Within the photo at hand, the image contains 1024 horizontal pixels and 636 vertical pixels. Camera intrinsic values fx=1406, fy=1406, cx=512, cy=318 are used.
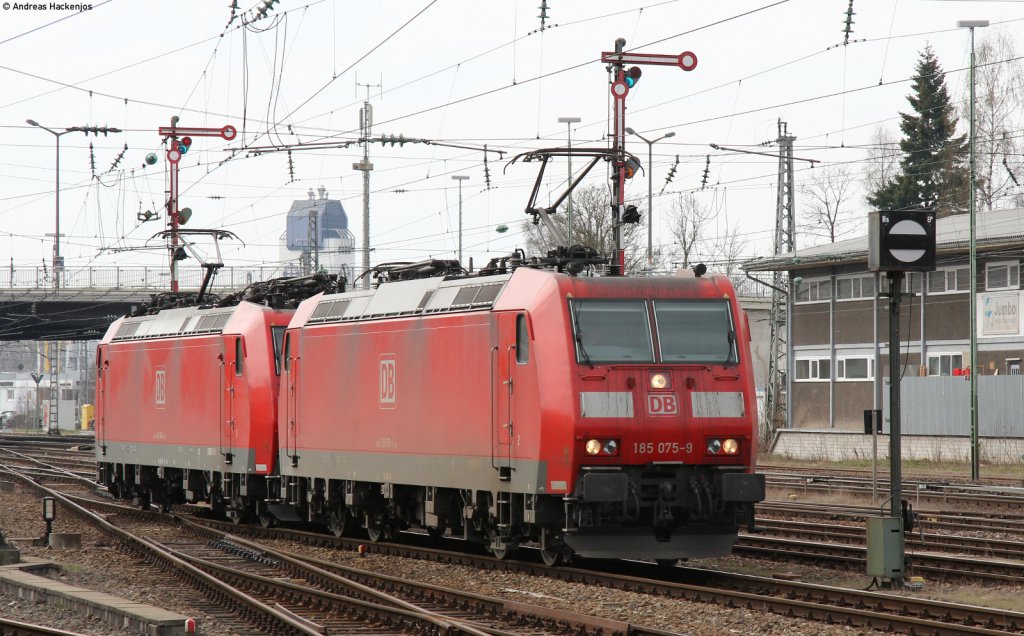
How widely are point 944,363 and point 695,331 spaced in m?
35.1

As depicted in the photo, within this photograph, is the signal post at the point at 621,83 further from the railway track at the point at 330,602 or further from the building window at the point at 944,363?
the building window at the point at 944,363

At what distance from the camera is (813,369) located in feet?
178

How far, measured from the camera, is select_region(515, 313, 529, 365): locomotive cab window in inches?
630

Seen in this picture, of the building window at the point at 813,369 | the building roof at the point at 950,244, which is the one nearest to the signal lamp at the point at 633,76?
the building roof at the point at 950,244

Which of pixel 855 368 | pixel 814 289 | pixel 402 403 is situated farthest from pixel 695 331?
pixel 814 289

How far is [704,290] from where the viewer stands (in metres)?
16.3

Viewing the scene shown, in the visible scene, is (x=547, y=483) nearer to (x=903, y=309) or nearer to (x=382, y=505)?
(x=382, y=505)

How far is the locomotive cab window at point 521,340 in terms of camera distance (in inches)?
630

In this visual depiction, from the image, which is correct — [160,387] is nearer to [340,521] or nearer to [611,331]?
[340,521]

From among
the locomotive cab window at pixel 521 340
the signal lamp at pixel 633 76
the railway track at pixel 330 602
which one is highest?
the signal lamp at pixel 633 76

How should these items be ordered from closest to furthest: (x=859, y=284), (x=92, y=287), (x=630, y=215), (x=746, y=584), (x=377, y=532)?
(x=746, y=584)
(x=377, y=532)
(x=630, y=215)
(x=859, y=284)
(x=92, y=287)

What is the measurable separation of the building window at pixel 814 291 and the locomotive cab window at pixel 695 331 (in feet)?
124

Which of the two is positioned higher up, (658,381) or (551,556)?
(658,381)

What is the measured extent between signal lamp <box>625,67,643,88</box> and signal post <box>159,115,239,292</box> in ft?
37.4
